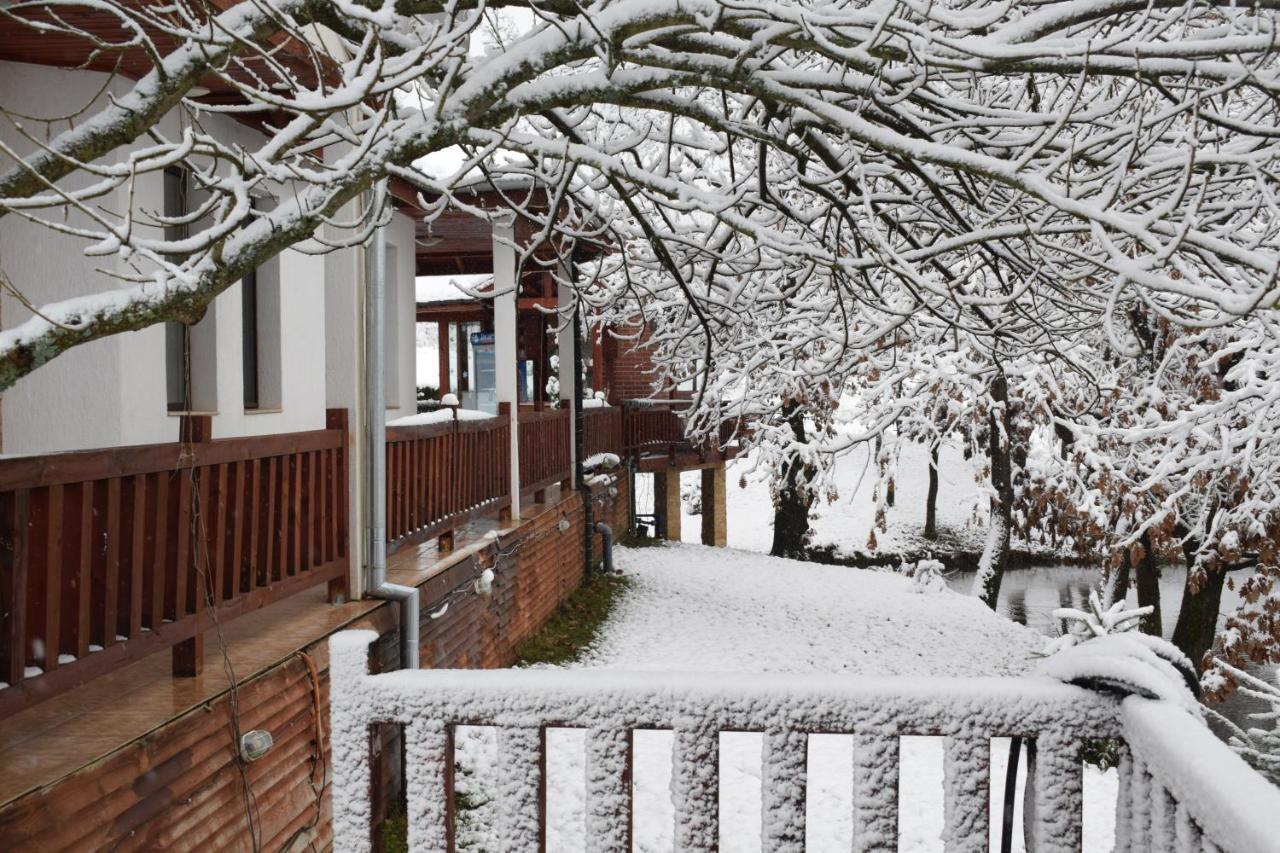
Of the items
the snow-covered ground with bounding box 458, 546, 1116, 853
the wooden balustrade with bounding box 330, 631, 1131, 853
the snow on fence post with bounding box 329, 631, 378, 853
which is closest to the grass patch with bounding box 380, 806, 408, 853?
the snow-covered ground with bounding box 458, 546, 1116, 853

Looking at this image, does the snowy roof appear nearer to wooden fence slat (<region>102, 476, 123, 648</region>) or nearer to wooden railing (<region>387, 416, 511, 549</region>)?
wooden railing (<region>387, 416, 511, 549</region>)

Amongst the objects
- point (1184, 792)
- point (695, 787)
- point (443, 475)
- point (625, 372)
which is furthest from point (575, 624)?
point (625, 372)

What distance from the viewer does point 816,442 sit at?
16.3 m

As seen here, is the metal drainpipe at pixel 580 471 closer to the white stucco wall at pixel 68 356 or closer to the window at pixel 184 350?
the window at pixel 184 350

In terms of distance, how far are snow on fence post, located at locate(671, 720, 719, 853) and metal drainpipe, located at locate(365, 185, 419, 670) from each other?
3.95 metres

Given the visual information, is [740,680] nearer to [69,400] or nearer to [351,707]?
[351,707]

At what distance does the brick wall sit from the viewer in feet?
9.49

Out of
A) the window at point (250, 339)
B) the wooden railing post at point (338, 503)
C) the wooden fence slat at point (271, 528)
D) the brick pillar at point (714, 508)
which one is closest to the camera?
the wooden fence slat at point (271, 528)

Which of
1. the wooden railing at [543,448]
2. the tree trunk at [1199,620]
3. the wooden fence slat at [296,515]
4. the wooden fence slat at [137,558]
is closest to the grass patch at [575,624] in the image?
the wooden railing at [543,448]

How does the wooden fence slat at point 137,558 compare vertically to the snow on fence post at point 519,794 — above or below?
above

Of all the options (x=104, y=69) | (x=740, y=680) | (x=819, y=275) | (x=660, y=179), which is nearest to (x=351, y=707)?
(x=740, y=680)

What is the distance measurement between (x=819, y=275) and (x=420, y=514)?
148 inches

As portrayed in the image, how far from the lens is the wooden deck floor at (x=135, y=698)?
9.98 feet

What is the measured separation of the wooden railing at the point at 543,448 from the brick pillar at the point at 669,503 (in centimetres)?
1053
